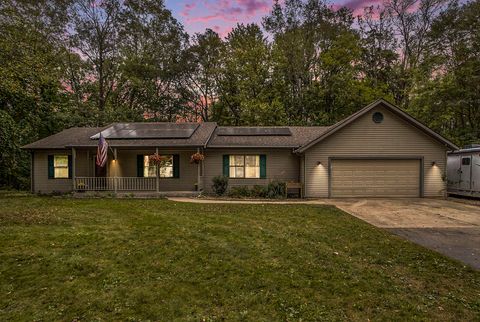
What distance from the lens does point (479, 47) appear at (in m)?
20.8

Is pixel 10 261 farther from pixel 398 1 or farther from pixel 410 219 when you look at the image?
pixel 398 1

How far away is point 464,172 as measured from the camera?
14.5 m

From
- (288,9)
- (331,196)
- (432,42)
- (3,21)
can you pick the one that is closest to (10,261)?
(3,21)

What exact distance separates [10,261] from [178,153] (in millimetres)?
11230

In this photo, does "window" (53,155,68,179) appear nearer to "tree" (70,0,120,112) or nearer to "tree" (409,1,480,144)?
"tree" (70,0,120,112)

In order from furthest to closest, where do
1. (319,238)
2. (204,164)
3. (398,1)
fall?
(398,1)
(204,164)
(319,238)

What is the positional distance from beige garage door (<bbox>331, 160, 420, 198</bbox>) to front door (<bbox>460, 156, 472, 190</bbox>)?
8.09ft

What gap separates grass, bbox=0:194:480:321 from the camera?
356 cm

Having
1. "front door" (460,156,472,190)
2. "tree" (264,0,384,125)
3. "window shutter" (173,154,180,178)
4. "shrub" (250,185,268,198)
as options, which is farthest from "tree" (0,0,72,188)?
"front door" (460,156,472,190)

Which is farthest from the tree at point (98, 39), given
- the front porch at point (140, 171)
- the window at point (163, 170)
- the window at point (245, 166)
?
the window at point (245, 166)

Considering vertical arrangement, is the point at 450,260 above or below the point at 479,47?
below

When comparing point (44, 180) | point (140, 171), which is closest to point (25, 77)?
point (140, 171)

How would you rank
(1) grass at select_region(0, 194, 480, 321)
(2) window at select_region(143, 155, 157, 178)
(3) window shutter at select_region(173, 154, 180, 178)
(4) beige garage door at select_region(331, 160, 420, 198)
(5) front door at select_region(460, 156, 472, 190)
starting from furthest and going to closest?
(2) window at select_region(143, 155, 157, 178) → (3) window shutter at select_region(173, 154, 180, 178) → (4) beige garage door at select_region(331, 160, 420, 198) → (5) front door at select_region(460, 156, 472, 190) → (1) grass at select_region(0, 194, 480, 321)

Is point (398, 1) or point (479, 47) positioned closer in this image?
point (479, 47)
